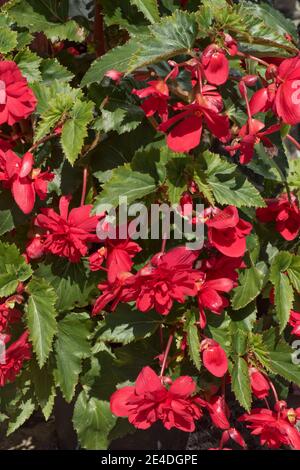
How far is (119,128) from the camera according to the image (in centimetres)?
89

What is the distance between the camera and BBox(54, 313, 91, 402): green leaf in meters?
1.00

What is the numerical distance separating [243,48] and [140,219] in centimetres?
28

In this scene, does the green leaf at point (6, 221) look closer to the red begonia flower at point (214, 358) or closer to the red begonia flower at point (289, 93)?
the red begonia flower at point (214, 358)

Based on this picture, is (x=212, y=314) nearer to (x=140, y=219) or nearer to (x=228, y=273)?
(x=228, y=273)

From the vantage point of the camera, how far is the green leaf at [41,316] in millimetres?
901

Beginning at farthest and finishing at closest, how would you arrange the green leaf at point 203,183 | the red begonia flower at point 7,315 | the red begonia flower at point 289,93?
the red begonia flower at point 7,315
the green leaf at point 203,183
the red begonia flower at point 289,93

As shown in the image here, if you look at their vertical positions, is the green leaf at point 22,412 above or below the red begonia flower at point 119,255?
below

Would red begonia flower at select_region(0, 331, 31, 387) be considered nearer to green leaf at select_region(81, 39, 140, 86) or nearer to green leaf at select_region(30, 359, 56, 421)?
green leaf at select_region(30, 359, 56, 421)

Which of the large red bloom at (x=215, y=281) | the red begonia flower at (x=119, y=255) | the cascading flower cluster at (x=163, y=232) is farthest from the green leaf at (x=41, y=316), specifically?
the large red bloom at (x=215, y=281)

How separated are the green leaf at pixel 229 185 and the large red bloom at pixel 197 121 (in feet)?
0.35

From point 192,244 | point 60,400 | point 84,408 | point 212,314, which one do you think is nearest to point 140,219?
point 192,244

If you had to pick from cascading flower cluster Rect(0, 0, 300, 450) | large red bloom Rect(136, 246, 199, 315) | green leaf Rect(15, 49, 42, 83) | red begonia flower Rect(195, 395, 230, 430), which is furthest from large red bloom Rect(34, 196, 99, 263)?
red begonia flower Rect(195, 395, 230, 430)

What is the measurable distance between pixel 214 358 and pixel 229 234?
0.64 feet

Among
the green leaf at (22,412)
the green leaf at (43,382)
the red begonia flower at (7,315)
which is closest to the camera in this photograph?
the red begonia flower at (7,315)
